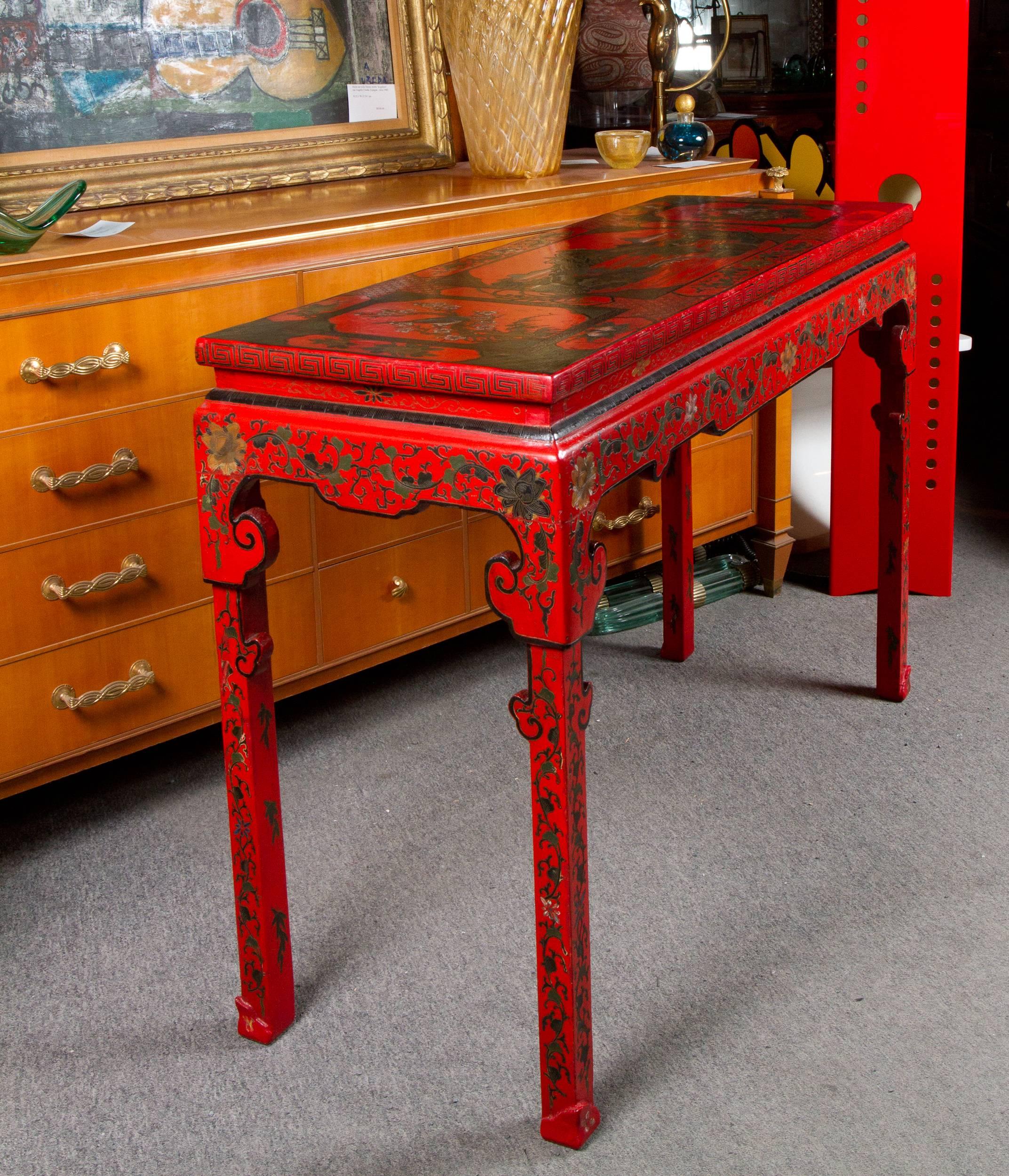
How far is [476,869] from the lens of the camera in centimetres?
174

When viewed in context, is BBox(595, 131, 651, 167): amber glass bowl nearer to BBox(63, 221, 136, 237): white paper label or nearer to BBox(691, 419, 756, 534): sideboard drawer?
BBox(691, 419, 756, 534): sideboard drawer

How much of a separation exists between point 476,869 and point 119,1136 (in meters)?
0.58

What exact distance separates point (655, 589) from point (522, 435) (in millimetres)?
1436

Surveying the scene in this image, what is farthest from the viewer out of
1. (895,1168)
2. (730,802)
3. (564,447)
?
(730,802)

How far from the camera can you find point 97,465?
1643 mm

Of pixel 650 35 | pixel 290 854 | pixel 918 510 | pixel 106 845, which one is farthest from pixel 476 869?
pixel 650 35

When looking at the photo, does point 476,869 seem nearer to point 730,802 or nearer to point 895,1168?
point 730,802

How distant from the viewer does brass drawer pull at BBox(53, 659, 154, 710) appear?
1.68 metres

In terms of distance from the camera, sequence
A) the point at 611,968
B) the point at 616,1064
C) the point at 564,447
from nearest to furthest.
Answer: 1. the point at 564,447
2. the point at 616,1064
3. the point at 611,968

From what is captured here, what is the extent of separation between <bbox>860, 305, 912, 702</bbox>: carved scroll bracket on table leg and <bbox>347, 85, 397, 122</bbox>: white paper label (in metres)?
0.93

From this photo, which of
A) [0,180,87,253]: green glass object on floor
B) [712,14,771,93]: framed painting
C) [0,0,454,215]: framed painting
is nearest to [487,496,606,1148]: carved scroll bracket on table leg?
[0,180,87,253]: green glass object on floor

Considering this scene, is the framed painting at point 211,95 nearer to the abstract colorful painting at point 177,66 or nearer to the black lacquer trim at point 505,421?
the abstract colorful painting at point 177,66

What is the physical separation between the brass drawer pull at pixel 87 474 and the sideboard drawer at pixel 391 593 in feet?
1.11

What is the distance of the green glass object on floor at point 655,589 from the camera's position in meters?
2.46
